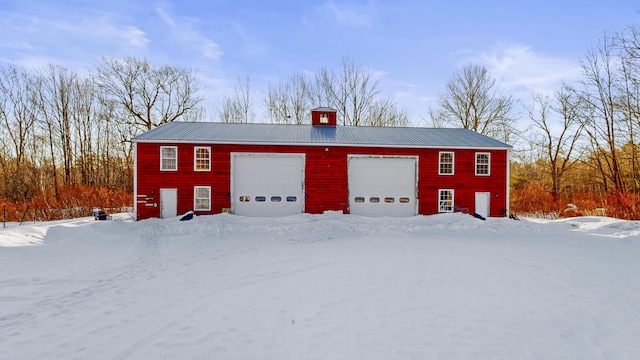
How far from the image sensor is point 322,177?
56.4 feet

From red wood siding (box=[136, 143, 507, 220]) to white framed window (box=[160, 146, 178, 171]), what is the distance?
0.18 meters

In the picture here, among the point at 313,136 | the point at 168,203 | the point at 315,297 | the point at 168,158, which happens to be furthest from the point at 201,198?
the point at 315,297

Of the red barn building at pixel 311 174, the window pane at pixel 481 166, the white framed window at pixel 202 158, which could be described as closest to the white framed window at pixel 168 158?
the red barn building at pixel 311 174

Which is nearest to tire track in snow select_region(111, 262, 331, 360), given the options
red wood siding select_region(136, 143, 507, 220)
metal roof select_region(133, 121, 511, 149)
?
red wood siding select_region(136, 143, 507, 220)

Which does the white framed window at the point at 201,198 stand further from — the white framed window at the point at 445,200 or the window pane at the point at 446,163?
the window pane at the point at 446,163

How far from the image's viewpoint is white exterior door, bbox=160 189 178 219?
53.7 ft

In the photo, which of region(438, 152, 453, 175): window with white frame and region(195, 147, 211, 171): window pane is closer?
region(195, 147, 211, 171): window pane

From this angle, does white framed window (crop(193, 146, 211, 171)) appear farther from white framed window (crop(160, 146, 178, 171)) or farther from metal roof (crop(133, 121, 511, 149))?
white framed window (crop(160, 146, 178, 171))

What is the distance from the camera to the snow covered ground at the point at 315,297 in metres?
4.32

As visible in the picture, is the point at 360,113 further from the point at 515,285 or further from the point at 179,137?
the point at 515,285

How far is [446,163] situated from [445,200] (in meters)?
2.07

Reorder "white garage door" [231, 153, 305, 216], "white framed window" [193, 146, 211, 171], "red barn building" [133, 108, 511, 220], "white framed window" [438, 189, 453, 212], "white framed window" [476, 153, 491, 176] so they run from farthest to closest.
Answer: "white framed window" [476, 153, 491, 176] → "white framed window" [438, 189, 453, 212] → "white garage door" [231, 153, 305, 216] → "white framed window" [193, 146, 211, 171] → "red barn building" [133, 108, 511, 220]

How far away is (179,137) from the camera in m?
16.8

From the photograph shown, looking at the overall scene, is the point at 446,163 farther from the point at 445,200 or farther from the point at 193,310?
the point at 193,310
